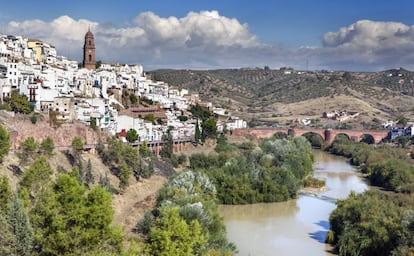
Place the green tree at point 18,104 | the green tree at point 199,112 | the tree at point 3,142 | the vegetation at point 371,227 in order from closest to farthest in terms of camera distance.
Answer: the vegetation at point 371,227
the tree at point 3,142
the green tree at point 18,104
the green tree at point 199,112

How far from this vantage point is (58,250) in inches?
446

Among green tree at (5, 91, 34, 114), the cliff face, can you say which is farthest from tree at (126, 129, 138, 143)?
green tree at (5, 91, 34, 114)

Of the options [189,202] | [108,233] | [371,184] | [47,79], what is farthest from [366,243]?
[47,79]

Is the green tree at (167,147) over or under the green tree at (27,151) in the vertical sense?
under

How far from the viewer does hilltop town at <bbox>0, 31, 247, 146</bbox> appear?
33750 mm

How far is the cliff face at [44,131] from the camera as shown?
27116mm

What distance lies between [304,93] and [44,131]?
86260 mm

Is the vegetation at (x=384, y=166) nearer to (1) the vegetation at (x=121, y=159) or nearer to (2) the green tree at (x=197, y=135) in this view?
(2) the green tree at (x=197, y=135)

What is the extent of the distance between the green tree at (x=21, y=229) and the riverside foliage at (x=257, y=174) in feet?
60.7

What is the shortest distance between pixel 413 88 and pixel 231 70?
50.9 metres

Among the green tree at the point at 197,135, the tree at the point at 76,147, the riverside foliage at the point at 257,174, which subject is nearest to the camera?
the tree at the point at 76,147

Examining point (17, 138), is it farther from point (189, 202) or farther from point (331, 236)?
point (331, 236)

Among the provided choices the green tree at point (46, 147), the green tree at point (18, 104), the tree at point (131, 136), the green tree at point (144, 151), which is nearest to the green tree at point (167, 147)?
the tree at point (131, 136)

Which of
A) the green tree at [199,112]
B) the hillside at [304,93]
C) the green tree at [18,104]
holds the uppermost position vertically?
the hillside at [304,93]
